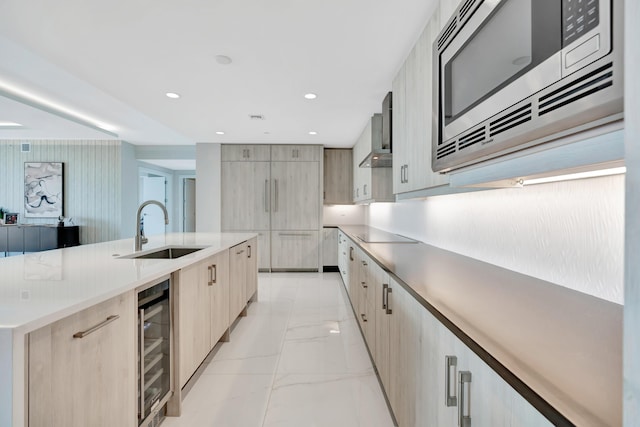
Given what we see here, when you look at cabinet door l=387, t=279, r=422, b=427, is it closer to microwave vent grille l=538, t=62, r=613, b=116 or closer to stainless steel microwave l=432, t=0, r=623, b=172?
stainless steel microwave l=432, t=0, r=623, b=172

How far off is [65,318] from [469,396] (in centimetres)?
123

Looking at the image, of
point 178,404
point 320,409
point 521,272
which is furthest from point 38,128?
point 521,272

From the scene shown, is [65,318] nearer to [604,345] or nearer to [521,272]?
[604,345]

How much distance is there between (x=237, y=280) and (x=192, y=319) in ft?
3.60

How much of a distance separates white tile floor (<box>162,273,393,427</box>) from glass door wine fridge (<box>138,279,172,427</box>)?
24cm

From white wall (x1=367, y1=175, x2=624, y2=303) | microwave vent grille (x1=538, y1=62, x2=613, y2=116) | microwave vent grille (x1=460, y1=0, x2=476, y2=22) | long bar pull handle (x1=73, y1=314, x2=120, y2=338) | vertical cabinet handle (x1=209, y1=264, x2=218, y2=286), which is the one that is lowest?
vertical cabinet handle (x1=209, y1=264, x2=218, y2=286)

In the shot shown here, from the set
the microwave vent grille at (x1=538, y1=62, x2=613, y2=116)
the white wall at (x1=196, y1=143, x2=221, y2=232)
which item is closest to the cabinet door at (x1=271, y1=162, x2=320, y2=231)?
the white wall at (x1=196, y1=143, x2=221, y2=232)

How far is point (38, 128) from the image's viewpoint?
17.8ft

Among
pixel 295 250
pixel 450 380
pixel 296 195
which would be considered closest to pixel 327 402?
pixel 450 380

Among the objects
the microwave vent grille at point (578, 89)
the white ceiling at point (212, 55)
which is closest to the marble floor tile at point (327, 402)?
the microwave vent grille at point (578, 89)

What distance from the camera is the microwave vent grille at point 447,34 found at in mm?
1160

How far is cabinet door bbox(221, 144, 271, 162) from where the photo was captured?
5891 millimetres

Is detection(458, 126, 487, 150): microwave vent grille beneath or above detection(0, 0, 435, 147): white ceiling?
beneath

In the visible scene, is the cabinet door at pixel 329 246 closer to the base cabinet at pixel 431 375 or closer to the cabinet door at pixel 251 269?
the cabinet door at pixel 251 269
